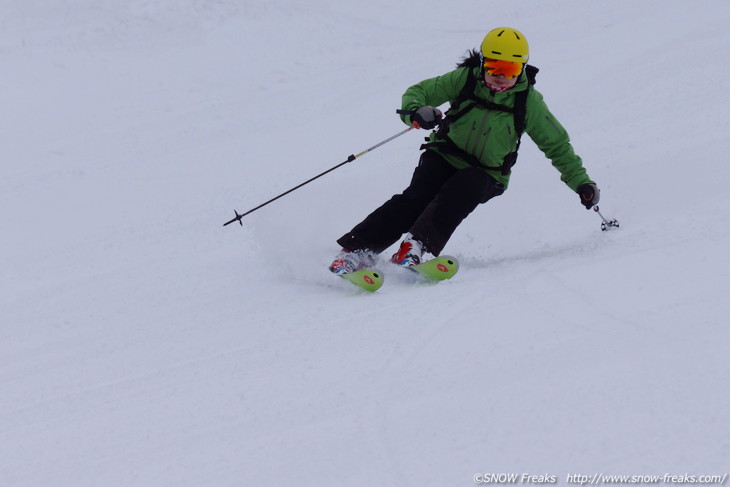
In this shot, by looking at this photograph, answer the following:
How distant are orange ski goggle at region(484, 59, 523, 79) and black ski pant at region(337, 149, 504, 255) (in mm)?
592

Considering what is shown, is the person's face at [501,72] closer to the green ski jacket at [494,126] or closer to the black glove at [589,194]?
the green ski jacket at [494,126]

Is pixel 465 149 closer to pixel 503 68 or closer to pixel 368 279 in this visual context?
pixel 503 68

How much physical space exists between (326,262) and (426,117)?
113 centimetres

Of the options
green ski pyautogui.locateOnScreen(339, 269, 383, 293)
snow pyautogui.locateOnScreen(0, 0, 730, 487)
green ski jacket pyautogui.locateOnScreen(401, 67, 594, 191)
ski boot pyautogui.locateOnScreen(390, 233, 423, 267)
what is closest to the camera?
snow pyautogui.locateOnScreen(0, 0, 730, 487)

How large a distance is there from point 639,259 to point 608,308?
2.30 feet

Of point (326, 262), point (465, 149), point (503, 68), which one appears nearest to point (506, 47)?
point (503, 68)

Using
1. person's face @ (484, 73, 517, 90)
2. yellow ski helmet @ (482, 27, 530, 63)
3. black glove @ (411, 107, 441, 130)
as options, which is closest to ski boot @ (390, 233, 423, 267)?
black glove @ (411, 107, 441, 130)

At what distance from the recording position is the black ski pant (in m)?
4.61

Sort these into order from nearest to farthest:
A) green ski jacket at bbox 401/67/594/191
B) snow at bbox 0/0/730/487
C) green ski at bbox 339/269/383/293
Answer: snow at bbox 0/0/730/487
green ski at bbox 339/269/383/293
green ski jacket at bbox 401/67/594/191

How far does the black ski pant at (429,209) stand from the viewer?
461cm

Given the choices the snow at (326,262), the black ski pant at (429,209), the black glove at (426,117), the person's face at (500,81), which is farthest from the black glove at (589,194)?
the black glove at (426,117)

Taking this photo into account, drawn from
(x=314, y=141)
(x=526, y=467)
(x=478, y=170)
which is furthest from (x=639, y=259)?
(x=314, y=141)

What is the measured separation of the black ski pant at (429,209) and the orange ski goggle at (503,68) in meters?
0.59

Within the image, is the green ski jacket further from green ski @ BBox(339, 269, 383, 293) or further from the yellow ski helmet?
green ski @ BBox(339, 269, 383, 293)
